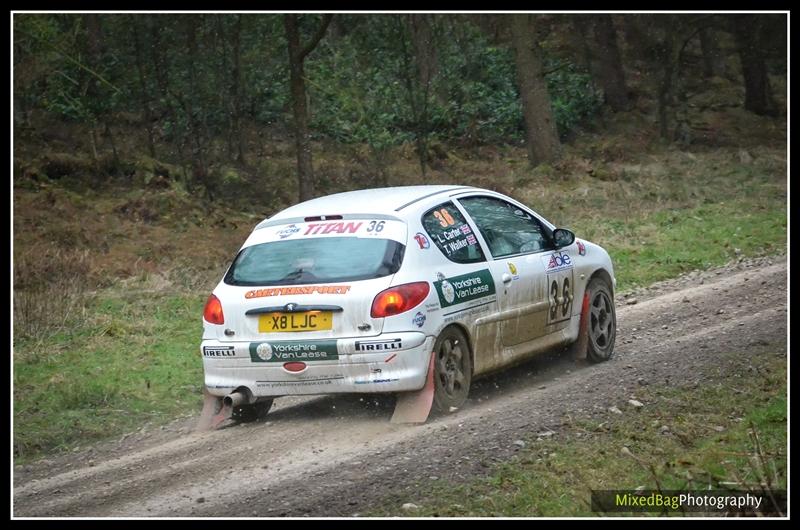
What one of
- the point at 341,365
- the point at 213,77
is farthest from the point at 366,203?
the point at 213,77

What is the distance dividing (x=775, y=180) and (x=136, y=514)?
19745 mm

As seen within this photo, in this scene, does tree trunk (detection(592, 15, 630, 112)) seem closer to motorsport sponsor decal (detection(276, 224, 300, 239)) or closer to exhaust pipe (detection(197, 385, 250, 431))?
motorsport sponsor decal (detection(276, 224, 300, 239))

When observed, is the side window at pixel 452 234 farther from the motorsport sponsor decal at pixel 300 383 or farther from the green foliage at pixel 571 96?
the green foliage at pixel 571 96

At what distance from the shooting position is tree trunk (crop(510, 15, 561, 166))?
24609 millimetres

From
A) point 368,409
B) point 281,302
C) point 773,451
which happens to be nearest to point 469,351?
point 368,409

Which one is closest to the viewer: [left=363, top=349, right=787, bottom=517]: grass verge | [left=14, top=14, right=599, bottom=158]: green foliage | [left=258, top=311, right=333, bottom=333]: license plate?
[left=363, top=349, right=787, bottom=517]: grass verge

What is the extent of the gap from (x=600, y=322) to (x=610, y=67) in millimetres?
21568

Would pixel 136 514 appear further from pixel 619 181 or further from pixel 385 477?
pixel 619 181

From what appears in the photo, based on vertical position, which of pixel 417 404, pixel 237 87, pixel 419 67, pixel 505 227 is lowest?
pixel 417 404

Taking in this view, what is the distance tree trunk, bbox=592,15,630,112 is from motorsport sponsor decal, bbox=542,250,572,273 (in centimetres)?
2154

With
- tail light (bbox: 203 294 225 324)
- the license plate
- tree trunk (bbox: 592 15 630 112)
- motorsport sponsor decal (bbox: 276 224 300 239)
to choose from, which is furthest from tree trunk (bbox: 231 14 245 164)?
the license plate

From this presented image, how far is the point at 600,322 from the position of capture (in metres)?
10.0

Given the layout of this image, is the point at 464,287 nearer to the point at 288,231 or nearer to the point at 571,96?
the point at 288,231

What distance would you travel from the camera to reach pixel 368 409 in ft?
27.8
